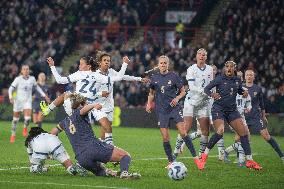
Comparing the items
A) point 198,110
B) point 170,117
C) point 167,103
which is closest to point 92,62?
point 167,103

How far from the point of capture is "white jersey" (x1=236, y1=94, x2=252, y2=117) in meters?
21.5

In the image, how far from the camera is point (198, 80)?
20.2m

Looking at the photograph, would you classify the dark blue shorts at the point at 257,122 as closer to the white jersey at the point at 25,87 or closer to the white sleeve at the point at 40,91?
the white sleeve at the point at 40,91

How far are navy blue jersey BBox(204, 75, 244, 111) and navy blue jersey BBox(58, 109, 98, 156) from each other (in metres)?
4.01

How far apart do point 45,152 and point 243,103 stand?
6539 millimetres

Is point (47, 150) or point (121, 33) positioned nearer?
point (47, 150)

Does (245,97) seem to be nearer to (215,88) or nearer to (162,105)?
(215,88)

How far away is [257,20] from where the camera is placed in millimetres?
39750

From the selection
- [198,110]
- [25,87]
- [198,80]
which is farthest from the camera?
[25,87]

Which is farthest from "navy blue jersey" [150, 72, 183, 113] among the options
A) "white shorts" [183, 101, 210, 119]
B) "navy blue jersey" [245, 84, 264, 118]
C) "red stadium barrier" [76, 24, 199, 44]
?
"red stadium barrier" [76, 24, 199, 44]

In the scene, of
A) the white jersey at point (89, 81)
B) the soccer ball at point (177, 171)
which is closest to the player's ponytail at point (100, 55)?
the white jersey at point (89, 81)

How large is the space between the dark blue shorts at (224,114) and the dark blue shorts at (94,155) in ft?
13.3

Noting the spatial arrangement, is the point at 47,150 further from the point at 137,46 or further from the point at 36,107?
the point at 137,46

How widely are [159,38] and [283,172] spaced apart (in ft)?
83.9
